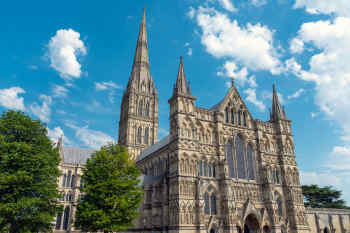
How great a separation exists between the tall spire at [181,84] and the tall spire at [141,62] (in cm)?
3276

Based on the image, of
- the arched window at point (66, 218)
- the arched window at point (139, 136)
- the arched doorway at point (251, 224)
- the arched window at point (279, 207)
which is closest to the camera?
the arched doorway at point (251, 224)

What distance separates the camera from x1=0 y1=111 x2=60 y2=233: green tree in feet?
77.7

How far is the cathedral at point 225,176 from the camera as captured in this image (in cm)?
3600

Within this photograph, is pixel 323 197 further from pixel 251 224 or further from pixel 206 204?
pixel 206 204

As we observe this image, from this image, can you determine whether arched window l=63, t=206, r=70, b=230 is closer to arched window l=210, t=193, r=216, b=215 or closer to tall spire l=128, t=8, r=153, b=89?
arched window l=210, t=193, r=216, b=215

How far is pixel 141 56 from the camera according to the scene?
261ft

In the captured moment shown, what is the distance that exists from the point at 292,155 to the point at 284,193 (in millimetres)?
6969

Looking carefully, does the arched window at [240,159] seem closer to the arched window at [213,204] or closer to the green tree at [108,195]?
the arched window at [213,204]

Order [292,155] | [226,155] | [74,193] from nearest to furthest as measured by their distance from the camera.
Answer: [226,155], [292,155], [74,193]

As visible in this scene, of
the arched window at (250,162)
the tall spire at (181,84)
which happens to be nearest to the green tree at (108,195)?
the tall spire at (181,84)

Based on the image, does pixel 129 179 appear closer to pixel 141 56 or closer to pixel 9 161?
pixel 9 161

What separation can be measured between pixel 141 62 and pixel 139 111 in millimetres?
15838

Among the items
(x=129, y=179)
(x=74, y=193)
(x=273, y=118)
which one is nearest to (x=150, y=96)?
(x=74, y=193)

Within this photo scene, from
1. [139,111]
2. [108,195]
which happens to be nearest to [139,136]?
[139,111]
